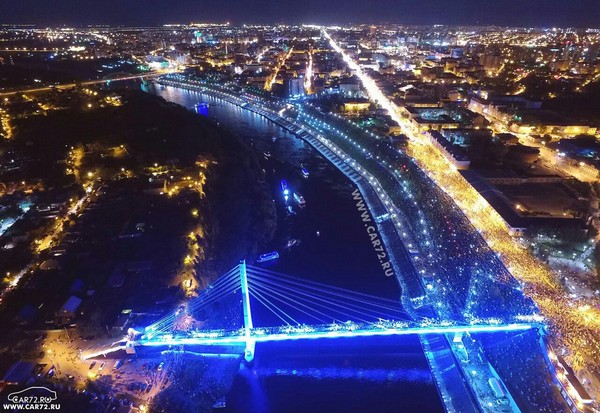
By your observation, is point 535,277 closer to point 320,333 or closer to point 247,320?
point 320,333

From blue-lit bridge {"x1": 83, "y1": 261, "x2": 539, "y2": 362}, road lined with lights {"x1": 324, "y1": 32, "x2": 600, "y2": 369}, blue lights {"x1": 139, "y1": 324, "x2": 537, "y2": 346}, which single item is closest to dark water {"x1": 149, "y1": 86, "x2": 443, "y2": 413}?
blue-lit bridge {"x1": 83, "y1": 261, "x2": 539, "y2": 362}

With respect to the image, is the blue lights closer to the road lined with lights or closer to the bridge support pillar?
the bridge support pillar

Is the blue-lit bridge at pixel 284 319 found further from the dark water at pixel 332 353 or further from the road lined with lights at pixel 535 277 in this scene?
the road lined with lights at pixel 535 277

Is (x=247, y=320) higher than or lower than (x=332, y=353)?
higher

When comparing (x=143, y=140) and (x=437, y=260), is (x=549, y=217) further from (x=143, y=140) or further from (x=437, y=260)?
(x=143, y=140)

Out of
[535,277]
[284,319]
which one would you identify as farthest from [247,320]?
[535,277]
